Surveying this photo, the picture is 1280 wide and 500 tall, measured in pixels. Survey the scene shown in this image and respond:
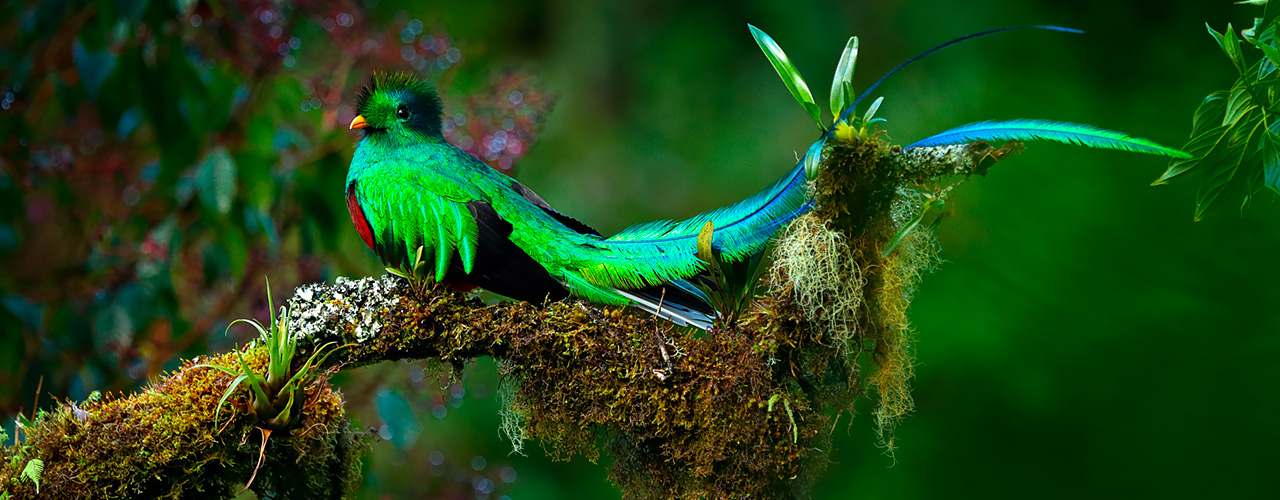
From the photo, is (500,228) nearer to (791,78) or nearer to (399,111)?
(399,111)

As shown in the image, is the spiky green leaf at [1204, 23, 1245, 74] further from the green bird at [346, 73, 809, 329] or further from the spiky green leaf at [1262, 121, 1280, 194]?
the green bird at [346, 73, 809, 329]

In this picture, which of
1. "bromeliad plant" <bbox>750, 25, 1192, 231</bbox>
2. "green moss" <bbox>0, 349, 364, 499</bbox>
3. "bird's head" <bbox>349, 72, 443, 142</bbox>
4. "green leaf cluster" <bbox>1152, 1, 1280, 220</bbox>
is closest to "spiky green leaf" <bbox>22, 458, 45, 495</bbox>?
"green moss" <bbox>0, 349, 364, 499</bbox>

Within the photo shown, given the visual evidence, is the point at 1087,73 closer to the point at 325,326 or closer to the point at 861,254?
the point at 861,254

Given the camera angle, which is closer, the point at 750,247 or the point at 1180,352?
the point at 750,247

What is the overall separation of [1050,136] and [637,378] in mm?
716

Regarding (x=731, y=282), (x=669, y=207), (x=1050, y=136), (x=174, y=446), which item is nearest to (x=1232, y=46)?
(x=1050, y=136)

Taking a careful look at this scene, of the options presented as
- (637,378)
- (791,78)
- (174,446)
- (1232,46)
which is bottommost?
(174,446)

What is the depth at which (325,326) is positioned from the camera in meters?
1.55

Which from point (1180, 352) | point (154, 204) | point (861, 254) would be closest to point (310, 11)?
point (154, 204)

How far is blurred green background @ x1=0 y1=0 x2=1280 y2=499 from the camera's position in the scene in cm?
243

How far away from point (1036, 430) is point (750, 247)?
213cm

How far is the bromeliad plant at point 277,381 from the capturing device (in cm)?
148

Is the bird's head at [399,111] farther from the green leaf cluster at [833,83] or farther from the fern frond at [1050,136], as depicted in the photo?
the fern frond at [1050,136]

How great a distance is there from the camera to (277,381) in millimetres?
1503
